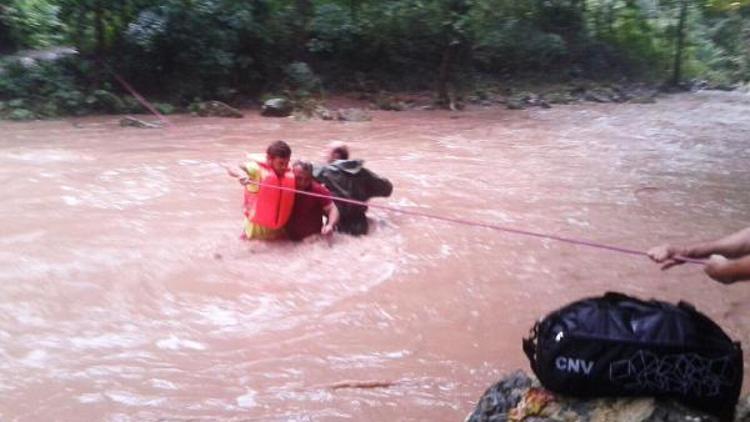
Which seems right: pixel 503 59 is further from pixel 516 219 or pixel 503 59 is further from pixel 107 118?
pixel 516 219

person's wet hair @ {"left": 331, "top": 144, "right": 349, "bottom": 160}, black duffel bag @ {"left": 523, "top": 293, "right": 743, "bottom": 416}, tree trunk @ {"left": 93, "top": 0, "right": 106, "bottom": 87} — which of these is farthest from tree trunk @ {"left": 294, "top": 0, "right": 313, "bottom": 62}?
black duffel bag @ {"left": 523, "top": 293, "right": 743, "bottom": 416}

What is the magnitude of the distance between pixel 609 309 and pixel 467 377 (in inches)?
61.9

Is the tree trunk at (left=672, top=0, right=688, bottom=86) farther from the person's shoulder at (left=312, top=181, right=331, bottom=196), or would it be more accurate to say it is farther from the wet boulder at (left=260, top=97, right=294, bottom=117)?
the person's shoulder at (left=312, top=181, right=331, bottom=196)

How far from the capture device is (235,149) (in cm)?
1056

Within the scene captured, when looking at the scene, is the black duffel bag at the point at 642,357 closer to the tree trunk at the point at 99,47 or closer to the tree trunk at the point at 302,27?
the tree trunk at the point at 99,47

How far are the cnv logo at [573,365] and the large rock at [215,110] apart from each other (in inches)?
483

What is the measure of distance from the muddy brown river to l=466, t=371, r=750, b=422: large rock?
0.79 m

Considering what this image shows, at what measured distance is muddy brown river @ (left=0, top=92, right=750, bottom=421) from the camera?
358 centimetres

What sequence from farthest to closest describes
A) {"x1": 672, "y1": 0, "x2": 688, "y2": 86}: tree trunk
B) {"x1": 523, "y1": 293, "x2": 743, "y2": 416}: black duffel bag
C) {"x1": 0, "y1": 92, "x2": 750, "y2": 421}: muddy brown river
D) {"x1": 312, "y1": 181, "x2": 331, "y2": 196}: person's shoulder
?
{"x1": 672, "y1": 0, "x2": 688, "y2": 86}: tree trunk < {"x1": 312, "y1": 181, "x2": 331, "y2": 196}: person's shoulder < {"x1": 0, "y1": 92, "x2": 750, "y2": 421}: muddy brown river < {"x1": 523, "y1": 293, "x2": 743, "y2": 416}: black duffel bag

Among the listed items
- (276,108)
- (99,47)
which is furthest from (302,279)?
(99,47)

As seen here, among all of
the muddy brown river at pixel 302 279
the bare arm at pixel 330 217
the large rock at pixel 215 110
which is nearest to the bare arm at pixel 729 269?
the muddy brown river at pixel 302 279

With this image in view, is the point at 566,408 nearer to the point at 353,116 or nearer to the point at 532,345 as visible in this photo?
the point at 532,345

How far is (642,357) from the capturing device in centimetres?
217

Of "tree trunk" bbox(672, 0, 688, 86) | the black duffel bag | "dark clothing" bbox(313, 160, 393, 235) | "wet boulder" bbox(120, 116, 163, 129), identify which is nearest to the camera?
the black duffel bag
